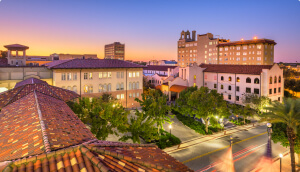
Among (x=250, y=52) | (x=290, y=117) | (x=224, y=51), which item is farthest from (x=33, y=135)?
(x=224, y=51)

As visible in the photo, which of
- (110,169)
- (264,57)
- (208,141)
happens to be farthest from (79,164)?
(264,57)

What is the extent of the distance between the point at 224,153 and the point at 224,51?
10559 cm

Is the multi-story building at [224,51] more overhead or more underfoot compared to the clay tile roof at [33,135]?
more overhead

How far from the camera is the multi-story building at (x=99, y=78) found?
46.9 m

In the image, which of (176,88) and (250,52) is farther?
(250,52)

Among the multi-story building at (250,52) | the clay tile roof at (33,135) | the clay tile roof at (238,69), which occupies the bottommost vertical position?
the clay tile roof at (33,135)

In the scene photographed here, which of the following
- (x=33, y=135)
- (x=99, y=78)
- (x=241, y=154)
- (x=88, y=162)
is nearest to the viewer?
(x=88, y=162)

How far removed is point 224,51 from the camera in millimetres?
122375

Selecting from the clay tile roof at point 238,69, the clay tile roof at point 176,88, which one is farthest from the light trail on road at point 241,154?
the clay tile roof at point 176,88

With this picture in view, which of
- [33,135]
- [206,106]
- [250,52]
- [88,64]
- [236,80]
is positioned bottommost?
[206,106]

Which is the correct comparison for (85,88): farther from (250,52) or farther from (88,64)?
(250,52)

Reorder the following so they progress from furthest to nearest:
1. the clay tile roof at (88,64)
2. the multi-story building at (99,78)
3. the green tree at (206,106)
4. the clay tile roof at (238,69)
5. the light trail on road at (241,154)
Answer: the clay tile roof at (238,69) → the multi-story building at (99,78) → the clay tile roof at (88,64) → the green tree at (206,106) → the light trail on road at (241,154)

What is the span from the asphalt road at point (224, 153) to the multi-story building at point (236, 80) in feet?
75.1

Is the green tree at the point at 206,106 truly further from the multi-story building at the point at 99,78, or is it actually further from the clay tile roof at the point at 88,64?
the clay tile roof at the point at 88,64
